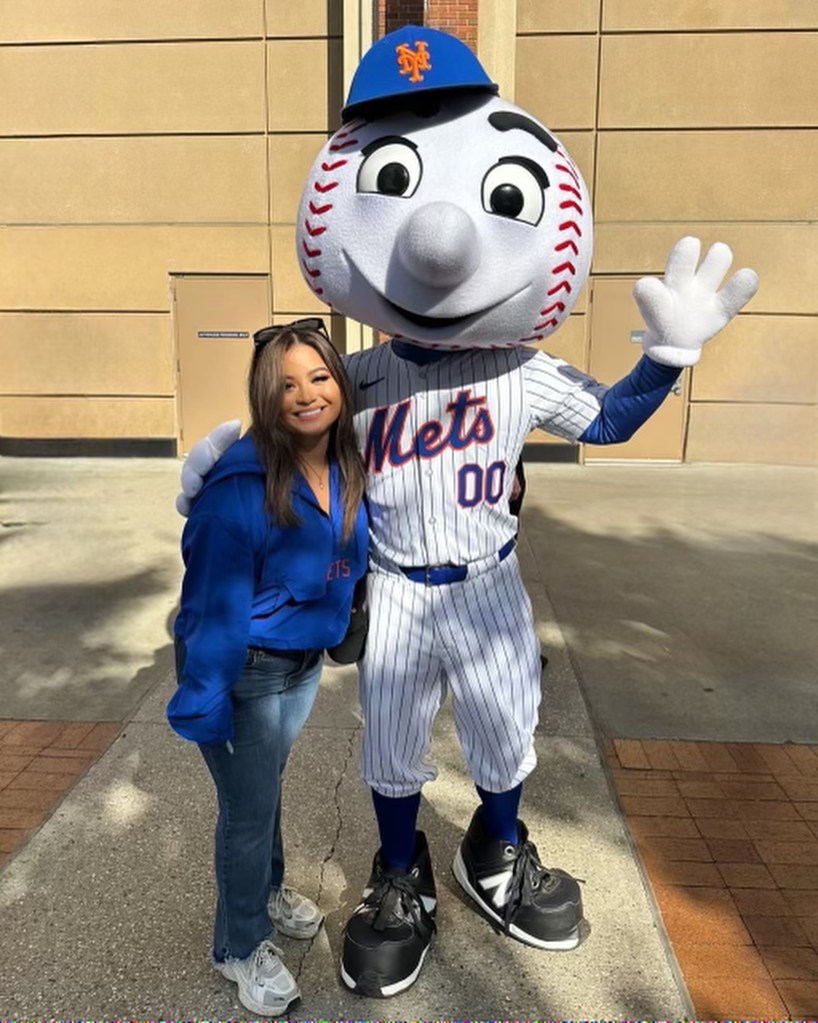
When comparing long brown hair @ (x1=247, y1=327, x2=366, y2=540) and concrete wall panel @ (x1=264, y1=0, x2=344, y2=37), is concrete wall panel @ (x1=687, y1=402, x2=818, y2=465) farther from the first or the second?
long brown hair @ (x1=247, y1=327, x2=366, y2=540)

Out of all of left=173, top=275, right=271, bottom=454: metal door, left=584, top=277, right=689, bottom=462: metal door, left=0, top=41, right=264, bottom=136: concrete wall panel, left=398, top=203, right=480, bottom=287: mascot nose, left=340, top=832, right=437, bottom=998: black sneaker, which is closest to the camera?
left=398, top=203, right=480, bottom=287: mascot nose

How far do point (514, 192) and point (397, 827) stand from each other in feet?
5.59

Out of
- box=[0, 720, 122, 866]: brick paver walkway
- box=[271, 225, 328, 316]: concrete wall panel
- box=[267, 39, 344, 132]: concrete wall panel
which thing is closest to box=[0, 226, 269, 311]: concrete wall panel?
box=[271, 225, 328, 316]: concrete wall panel

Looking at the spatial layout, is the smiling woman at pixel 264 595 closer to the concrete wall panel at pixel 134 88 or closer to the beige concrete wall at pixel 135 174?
the beige concrete wall at pixel 135 174

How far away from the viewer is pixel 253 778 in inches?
81.3

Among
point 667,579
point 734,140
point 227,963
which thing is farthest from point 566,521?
point 227,963

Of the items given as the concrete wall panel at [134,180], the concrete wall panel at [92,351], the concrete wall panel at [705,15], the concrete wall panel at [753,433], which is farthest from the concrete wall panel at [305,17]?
the concrete wall panel at [753,433]

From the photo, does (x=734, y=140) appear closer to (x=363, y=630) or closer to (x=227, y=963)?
(x=363, y=630)

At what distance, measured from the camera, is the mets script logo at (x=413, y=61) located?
6.59 feet

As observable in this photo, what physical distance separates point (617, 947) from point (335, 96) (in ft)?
28.4

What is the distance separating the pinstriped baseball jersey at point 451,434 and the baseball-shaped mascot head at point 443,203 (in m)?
0.13

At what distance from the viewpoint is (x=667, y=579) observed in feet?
18.7

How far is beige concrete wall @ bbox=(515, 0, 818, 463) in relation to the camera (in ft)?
28.5

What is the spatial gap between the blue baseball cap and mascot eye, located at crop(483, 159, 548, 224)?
0.23 meters
